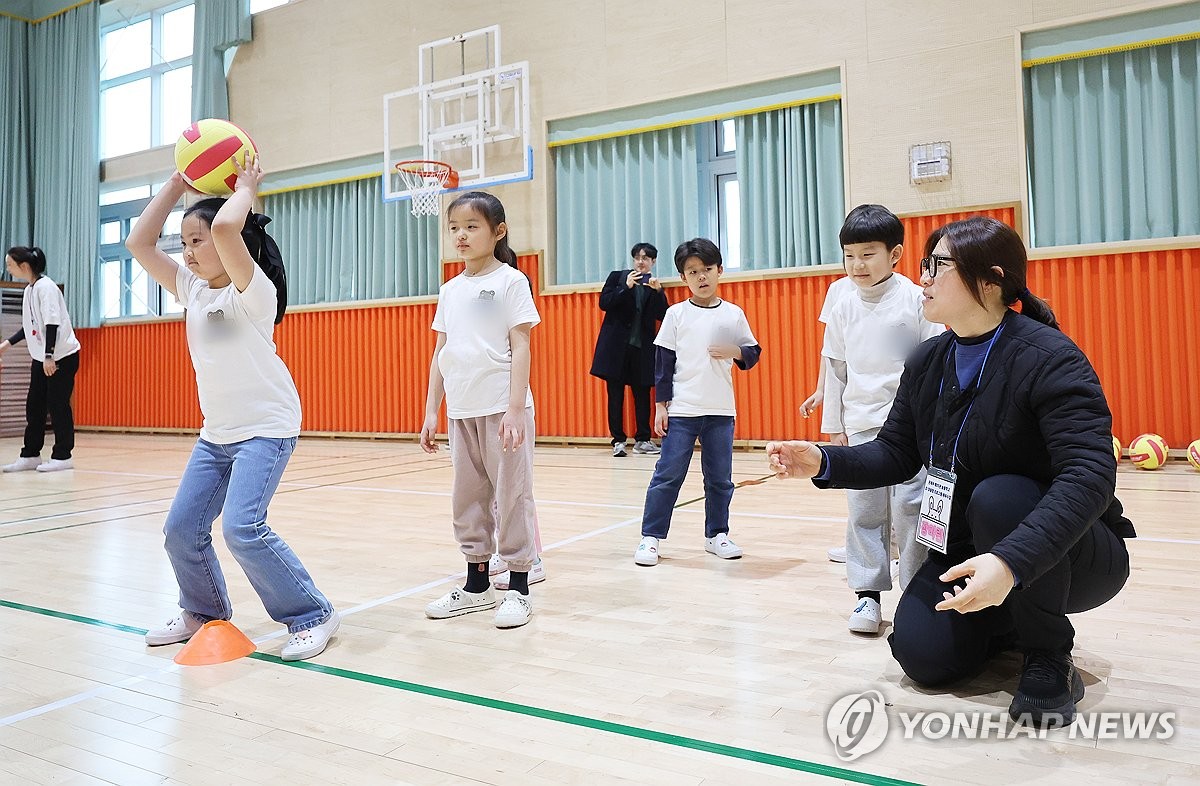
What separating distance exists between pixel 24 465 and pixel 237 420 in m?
5.20

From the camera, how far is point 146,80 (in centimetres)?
1003

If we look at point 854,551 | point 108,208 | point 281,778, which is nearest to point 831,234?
point 854,551

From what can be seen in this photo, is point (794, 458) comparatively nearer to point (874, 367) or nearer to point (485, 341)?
point (874, 367)

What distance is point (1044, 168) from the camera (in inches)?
221

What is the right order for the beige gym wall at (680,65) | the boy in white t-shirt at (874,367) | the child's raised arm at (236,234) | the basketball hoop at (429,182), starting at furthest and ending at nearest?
1. the basketball hoop at (429,182)
2. the beige gym wall at (680,65)
3. the boy in white t-shirt at (874,367)
4. the child's raised arm at (236,234)

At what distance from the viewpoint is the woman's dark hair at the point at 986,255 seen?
1.51 metres

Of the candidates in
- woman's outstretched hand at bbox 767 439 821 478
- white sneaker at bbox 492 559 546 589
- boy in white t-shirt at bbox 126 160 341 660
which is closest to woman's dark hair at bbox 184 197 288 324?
boy in white t-shirt at bbox 126 160 341 660

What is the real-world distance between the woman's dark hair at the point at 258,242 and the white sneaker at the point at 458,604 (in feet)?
2.74

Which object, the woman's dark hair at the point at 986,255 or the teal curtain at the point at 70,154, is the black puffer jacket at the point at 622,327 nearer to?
the woman's dark hair at the point at 986,255

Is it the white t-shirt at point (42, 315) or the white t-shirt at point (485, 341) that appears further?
the white t-shirt at point (42, 315)

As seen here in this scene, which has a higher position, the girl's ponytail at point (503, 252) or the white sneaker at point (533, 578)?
the girl's ponytail at point (503, 252)

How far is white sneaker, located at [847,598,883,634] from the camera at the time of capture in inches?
77.0

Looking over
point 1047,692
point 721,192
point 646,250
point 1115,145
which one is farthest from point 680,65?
point 1047,692

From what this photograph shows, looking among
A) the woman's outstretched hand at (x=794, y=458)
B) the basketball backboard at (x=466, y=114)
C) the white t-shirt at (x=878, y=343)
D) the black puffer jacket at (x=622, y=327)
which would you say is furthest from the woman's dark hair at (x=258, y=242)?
the basketball backboard at (x=466, y=114)
